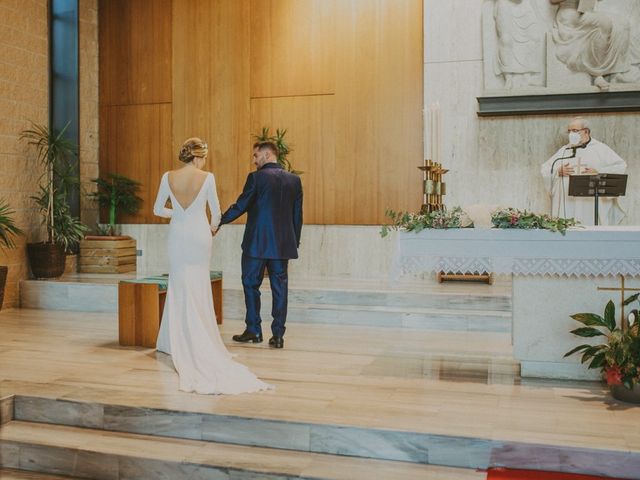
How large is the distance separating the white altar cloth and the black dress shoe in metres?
1.82

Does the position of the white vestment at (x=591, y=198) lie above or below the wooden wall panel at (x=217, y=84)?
below

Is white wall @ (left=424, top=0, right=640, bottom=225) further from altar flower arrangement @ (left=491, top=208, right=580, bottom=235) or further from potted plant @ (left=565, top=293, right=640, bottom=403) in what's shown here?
potted plant @ (left=565, top=293, right=640, bottom=403)

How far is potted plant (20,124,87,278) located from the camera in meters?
8.99

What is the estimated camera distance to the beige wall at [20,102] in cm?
868

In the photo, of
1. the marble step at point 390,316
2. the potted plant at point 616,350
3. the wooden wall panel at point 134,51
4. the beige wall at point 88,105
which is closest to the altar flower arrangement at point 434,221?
the potted plant at point 616,350

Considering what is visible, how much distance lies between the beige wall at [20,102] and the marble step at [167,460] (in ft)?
15.9

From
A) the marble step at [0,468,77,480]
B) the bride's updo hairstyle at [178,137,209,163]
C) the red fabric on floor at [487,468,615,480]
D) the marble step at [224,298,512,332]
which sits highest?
the bride's updo hairstyle at [178,137,209,163]

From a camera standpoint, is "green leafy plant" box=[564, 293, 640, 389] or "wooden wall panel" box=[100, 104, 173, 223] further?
"wooden wall panel" box=[100, 104, 173, 223]

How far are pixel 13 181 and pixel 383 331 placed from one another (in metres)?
4.96

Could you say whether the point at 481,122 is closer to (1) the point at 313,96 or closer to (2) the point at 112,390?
(1) the point at 313,96

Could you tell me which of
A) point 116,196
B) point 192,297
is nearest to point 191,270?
point 192,297

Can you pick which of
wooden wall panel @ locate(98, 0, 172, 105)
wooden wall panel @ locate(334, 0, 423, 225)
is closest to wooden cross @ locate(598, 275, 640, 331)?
wooden wall panel @ locate(334, 0, 423, 225)

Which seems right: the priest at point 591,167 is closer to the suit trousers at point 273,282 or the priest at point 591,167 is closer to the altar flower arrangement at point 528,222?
the altar flower arrangement at point 528,222

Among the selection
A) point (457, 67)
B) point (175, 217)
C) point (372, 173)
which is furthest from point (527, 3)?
point (175, 217)
